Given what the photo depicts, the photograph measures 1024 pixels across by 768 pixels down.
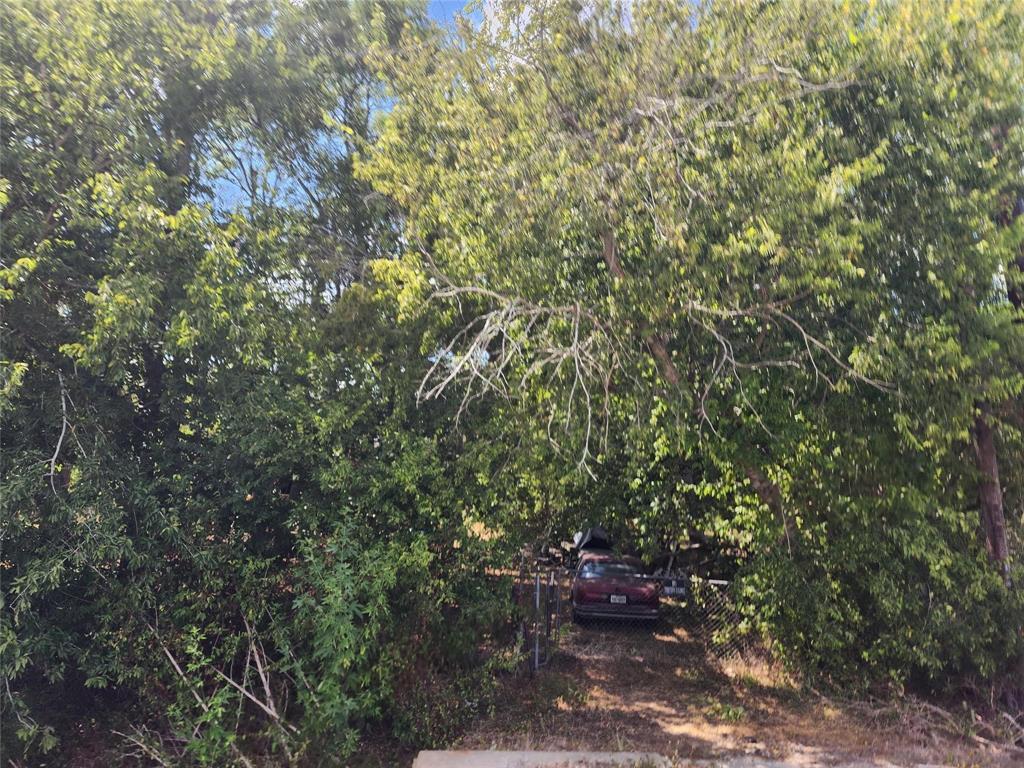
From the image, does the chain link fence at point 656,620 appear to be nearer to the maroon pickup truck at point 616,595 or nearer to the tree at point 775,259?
the maroon pickup truck at point 616,595

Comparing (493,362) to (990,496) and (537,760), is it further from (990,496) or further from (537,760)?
(990,496)

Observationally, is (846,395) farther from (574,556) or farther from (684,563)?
(574,556)

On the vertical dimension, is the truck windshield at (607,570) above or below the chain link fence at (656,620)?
above

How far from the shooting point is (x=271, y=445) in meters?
6.32

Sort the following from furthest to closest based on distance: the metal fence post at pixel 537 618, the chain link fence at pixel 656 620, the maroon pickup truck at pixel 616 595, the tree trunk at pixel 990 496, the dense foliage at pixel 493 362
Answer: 1. the maroon pickup truck at pixel 616 595
2. the chain link fence at pixel 656 620
3. the metal fence post at pixel 537 618
4. the tree trunk at pixel 990 496
5. the dense foliage at pixel 493 362

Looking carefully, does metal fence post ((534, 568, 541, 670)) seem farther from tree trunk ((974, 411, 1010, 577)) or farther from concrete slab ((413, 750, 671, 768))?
tree trunk ((974, 411, 1010, 577))

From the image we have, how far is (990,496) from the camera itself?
7.27 meters

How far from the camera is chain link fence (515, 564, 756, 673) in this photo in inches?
297

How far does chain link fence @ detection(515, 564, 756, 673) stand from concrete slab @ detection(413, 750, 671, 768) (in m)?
1.19

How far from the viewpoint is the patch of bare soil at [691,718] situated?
20.1 ft

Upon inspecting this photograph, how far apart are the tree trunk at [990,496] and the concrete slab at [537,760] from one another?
4.32m

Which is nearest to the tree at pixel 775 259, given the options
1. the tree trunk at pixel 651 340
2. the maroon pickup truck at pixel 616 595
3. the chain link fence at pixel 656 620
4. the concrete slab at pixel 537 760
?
the tree trunk at pixel 651 340

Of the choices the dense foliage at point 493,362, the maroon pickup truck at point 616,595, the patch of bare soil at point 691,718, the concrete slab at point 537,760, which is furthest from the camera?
the maroon pickup truck at point 616,595

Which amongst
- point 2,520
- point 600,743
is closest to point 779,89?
point 600,743
